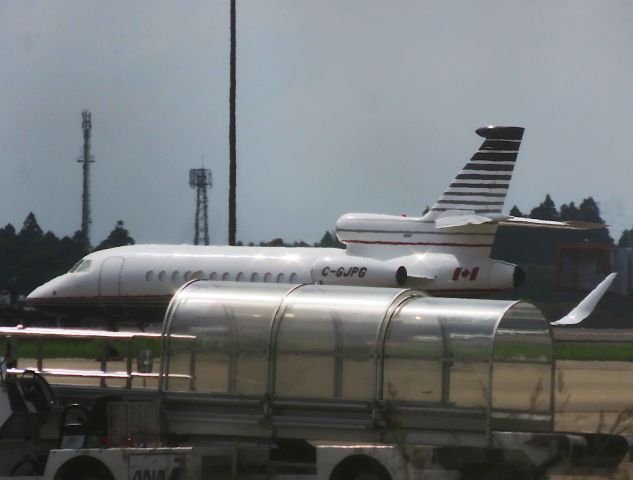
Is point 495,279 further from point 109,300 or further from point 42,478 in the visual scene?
point 42,478

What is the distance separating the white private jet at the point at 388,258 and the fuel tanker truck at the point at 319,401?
26.6 metres

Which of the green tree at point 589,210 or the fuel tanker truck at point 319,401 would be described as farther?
the green tree at point 589,210

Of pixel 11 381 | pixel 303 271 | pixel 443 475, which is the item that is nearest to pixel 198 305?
pixel 11 381

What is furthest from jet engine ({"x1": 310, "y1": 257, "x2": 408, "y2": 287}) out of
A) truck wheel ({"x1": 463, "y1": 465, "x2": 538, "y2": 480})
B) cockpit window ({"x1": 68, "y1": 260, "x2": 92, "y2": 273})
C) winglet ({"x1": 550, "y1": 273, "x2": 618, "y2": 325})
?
truck wheel ({"x1": 463, "y1": 465, "x2": 538, "y2": 480})

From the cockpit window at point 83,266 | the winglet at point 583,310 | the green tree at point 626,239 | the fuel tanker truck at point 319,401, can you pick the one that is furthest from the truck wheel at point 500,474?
the green tree at point 626,239

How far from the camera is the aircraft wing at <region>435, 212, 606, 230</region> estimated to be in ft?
129

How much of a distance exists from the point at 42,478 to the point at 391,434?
3234 mm

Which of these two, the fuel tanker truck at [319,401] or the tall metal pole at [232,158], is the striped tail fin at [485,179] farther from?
the fuel tanker truck at [319,401]

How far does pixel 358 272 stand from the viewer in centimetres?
4175

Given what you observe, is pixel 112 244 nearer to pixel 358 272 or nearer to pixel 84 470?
pixel 358 272

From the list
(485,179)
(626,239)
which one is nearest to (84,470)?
(485,179)

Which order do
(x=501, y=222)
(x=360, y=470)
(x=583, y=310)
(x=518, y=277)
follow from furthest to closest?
(x=518, y=277)
(x=501, y=222)
(x=583, y=310)
(x=360, y=470)

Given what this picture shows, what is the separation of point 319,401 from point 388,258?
28828 mm

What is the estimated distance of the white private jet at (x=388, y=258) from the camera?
42.2 metres
